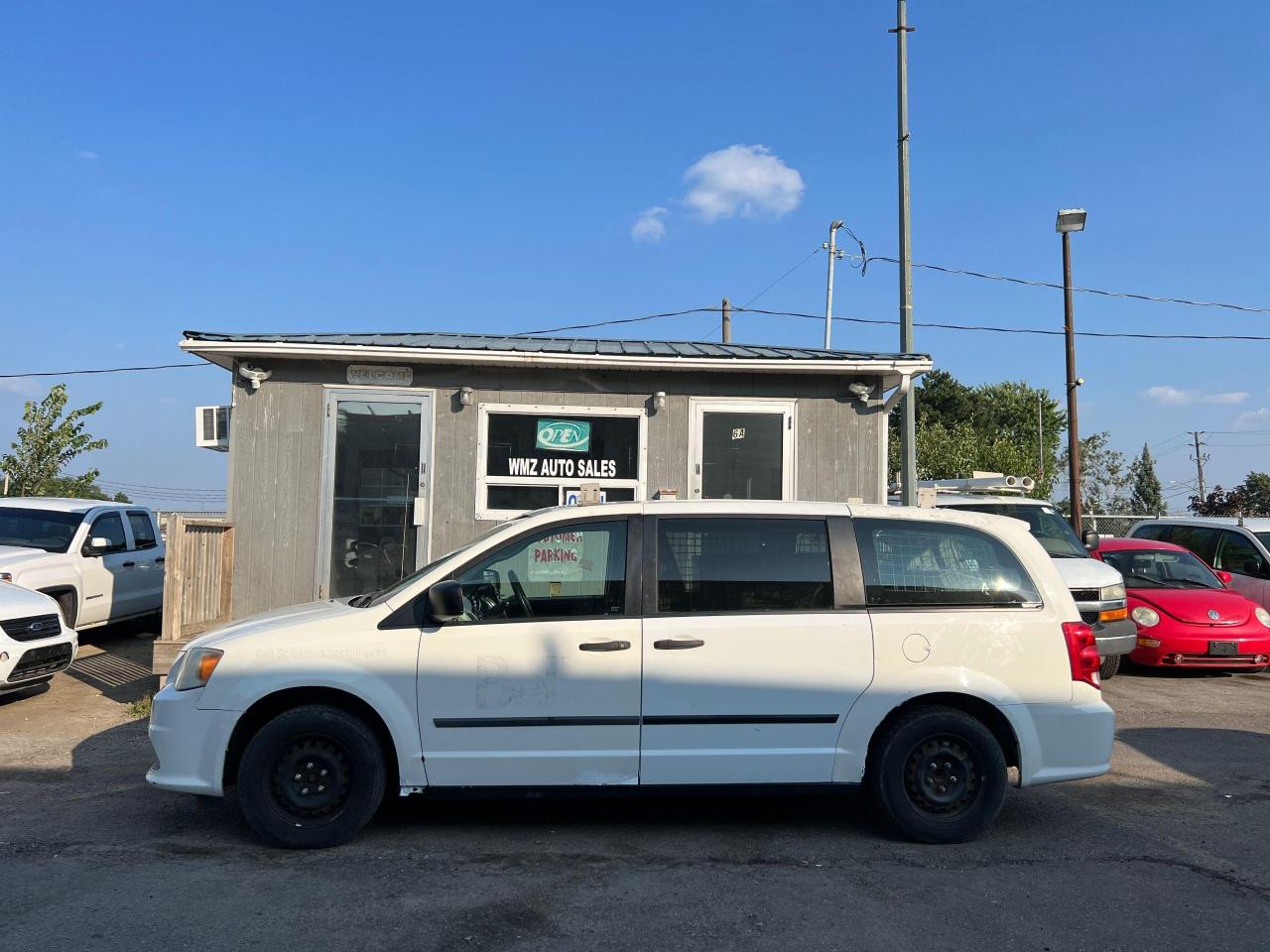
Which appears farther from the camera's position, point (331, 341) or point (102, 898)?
point (331, 341)

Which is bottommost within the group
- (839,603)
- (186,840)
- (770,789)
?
(186,840)

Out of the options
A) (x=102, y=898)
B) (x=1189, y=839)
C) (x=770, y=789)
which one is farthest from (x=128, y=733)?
(x=1189, y=839)

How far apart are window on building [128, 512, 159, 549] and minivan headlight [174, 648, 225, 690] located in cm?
848

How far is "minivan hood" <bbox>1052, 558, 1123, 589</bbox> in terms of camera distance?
9742 millimetres

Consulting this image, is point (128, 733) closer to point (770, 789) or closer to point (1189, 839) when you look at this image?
point (770, 789)

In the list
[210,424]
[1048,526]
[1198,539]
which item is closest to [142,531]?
[210,424]

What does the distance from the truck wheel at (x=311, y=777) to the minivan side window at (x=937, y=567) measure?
2727 mm

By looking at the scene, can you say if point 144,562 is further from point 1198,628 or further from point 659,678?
point 1198,628

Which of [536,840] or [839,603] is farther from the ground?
[839,603]

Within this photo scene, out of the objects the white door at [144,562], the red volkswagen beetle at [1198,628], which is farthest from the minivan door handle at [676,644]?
the white door at [144,562]

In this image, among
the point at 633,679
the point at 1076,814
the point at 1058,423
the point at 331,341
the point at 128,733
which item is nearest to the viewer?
the point at 633,679

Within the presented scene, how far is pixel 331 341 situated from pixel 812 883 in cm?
705

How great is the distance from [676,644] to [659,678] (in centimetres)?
19

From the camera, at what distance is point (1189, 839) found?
5164 millimetres
